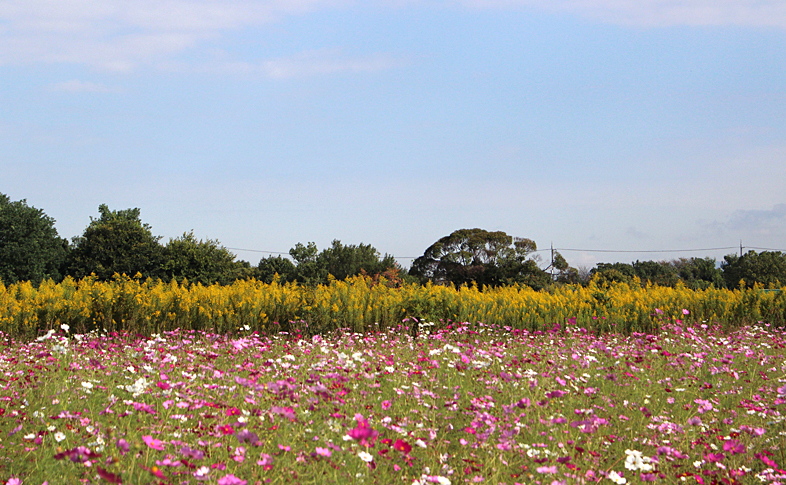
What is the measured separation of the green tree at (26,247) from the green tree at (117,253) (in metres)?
2.51

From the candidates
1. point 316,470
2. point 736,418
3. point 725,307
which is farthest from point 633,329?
point 316,470

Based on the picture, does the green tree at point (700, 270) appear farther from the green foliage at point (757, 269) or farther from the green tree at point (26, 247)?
the green tree at point (26, 247)

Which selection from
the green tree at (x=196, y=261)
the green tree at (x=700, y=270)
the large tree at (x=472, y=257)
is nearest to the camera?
the green tree at (x=196, y=261)

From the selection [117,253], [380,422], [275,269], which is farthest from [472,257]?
[380,422]

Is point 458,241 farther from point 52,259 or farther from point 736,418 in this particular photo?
point 736,418

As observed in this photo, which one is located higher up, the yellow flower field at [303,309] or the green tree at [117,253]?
the green tree at [117,253]

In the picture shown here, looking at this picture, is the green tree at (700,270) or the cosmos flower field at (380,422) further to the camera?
the green tree at (700,270)

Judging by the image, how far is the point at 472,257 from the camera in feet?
132

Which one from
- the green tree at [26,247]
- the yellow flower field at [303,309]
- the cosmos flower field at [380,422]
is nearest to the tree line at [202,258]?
the green tree at [26,247]

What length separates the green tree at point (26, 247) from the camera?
32.2 m

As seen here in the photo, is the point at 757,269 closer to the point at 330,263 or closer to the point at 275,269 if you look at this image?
the point at 330,263

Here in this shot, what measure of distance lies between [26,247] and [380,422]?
35870 mm

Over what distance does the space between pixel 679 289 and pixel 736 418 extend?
8870 millimetres

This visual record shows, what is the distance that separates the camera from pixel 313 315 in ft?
31.2
